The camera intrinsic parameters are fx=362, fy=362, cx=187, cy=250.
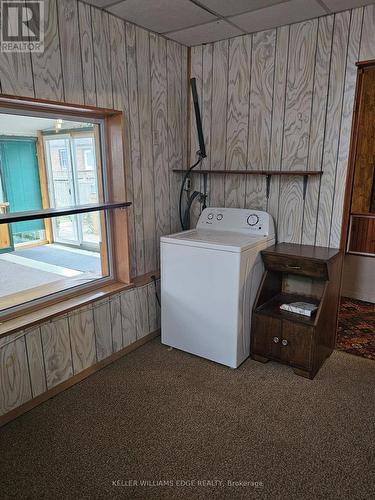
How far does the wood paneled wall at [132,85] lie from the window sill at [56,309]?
0.94ft

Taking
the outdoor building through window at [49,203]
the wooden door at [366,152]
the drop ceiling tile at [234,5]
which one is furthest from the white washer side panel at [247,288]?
the wooden door at [366,152]

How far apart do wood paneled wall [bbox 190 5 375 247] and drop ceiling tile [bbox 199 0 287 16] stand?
438 millimetres

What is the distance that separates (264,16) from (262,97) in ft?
1.81

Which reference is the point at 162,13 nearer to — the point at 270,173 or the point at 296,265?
the point at 270,173

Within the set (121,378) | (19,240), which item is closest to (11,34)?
(19,240)

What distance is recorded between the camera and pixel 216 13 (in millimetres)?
2406

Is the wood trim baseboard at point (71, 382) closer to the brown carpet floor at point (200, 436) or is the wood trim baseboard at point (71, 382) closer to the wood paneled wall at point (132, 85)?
the brown carpet floor at point (200, 436)

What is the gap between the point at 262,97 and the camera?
A: 9.34ft

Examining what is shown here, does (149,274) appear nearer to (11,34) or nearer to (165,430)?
(165,430)

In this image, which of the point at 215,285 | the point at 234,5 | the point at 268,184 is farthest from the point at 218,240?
the point at 234,5

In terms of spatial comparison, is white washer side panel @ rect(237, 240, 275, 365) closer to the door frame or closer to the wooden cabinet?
the wooden cabinet

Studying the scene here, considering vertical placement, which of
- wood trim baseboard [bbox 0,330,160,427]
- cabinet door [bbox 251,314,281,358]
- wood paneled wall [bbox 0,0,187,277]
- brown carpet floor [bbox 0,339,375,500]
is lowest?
brown carpet floor [bbox 0,339,375,500]

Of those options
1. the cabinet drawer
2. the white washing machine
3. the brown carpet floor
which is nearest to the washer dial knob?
the white washing machine

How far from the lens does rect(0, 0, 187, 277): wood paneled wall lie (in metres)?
2.06
